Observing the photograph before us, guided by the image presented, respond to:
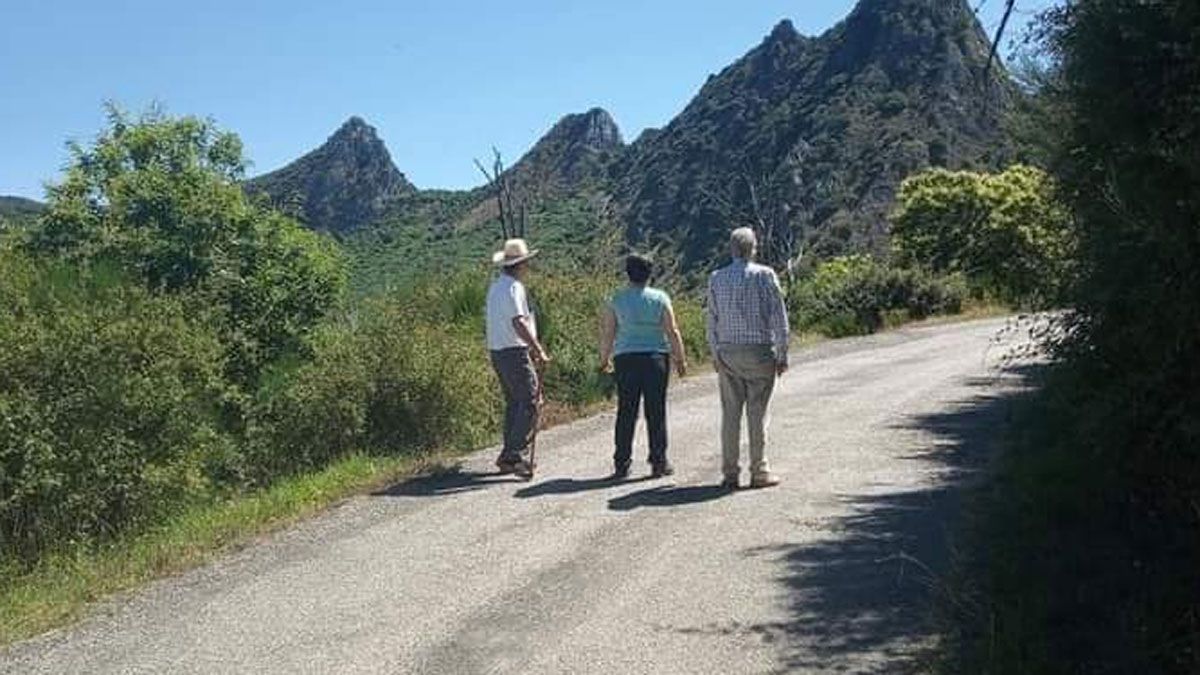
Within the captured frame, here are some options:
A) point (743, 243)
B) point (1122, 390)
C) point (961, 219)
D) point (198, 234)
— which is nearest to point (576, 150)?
point (961, 219)

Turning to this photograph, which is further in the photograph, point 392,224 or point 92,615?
point 392,224

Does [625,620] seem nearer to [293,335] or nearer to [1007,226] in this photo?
[293,335]

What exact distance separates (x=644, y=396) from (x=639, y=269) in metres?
1.05

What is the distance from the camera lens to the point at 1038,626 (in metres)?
5.25

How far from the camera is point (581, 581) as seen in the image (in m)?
7.11

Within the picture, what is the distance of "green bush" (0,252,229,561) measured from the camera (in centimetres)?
1041

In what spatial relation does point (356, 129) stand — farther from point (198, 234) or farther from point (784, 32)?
point (198, 234)

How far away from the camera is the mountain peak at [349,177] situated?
102375mm

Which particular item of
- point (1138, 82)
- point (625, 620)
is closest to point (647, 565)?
point (625, 620)

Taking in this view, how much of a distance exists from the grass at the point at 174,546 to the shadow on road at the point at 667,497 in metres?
2.40

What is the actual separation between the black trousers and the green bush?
4410 mm

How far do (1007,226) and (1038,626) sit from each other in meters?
31.5

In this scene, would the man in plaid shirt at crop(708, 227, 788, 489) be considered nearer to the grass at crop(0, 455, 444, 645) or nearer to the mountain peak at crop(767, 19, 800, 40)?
the grass at crop(0, 455, 444, 645)

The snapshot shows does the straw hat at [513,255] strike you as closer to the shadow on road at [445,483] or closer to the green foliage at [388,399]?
the shadow on road at [445,483]
